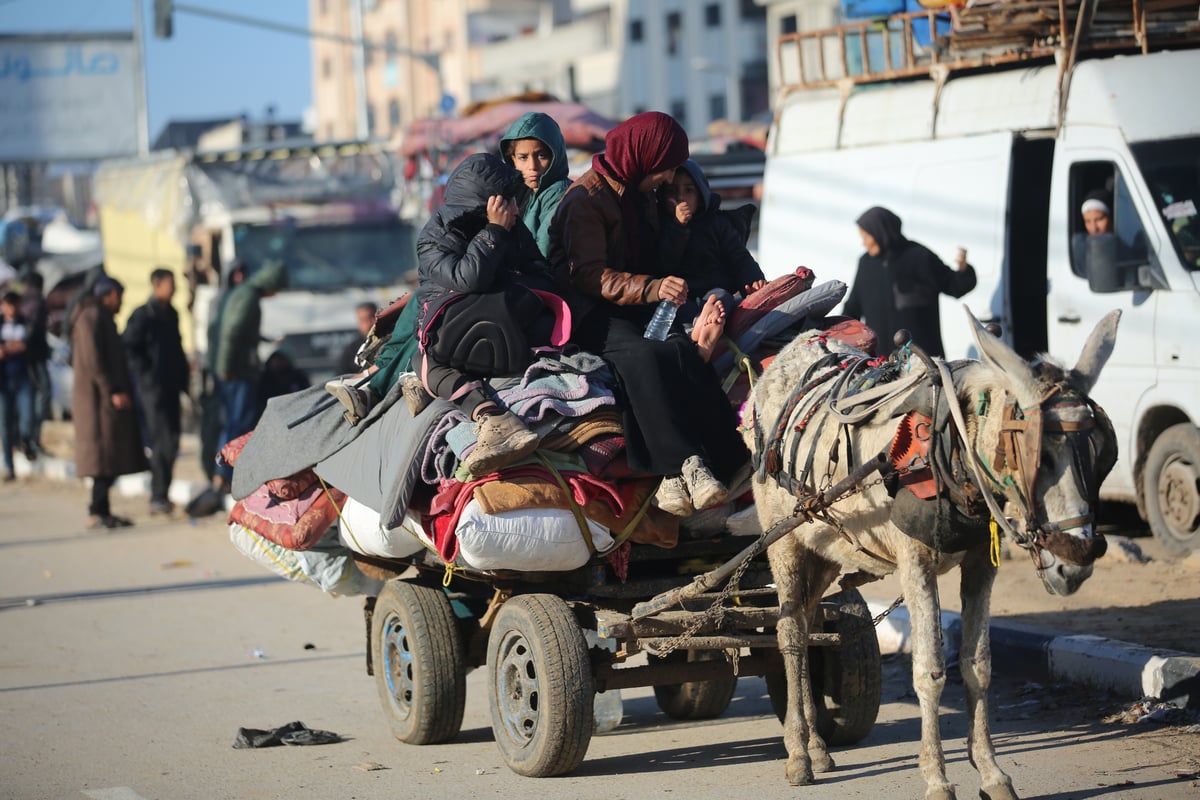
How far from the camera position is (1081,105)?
10078 mm

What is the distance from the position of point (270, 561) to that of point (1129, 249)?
543 cm

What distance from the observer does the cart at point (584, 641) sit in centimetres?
612

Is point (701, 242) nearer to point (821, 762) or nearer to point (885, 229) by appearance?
point (821, 762)

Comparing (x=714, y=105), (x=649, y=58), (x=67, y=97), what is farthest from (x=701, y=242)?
(x=649, y=58)

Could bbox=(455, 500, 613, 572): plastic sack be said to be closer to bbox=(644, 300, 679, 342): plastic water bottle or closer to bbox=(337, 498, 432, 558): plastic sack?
bbox=(337, 498, 432, 558): plastic sack

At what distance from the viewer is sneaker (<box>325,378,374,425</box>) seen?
6.99m

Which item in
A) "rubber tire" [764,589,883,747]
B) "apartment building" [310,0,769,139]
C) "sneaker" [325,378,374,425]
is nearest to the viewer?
"rubber tire" [764,589,883,747]

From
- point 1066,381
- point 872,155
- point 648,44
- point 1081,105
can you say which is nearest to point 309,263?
point 872,155

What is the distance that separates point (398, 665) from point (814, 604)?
188 cm

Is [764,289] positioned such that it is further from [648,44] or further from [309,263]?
[648,44]

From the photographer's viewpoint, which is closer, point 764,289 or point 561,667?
point 561,667

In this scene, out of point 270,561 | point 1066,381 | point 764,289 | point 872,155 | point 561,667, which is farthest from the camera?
point 872,155

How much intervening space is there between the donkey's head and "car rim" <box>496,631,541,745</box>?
6.75ft

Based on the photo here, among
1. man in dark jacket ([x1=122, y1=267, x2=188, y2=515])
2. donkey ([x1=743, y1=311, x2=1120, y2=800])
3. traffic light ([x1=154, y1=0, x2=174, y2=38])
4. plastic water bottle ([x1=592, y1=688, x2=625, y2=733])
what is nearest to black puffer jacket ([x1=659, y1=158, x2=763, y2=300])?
donkey ([x1=743, y1=311, x2=1120, y2=800])
